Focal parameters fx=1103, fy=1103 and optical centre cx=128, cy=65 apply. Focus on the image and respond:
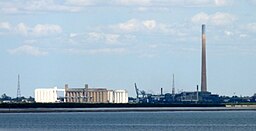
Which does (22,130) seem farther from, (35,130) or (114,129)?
(114,129)

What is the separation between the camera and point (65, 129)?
118 meters

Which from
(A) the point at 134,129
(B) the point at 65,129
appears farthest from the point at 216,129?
(B) the point at 65,129

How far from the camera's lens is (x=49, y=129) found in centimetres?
11756

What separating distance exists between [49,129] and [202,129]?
16.3 meters

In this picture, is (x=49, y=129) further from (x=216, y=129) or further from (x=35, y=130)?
(x=216, y=129)

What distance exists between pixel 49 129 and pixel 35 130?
3.08 m

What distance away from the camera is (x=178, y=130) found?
113875 millimetres

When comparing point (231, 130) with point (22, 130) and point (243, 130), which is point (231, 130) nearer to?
point (243, 130)

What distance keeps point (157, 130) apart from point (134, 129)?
3922 mm

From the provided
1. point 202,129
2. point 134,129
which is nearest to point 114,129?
point 134,129

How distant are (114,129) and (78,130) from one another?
14.1 ft

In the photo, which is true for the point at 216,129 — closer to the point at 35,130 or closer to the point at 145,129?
the point at 145,129

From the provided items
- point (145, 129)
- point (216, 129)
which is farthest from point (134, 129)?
point (216, 129)

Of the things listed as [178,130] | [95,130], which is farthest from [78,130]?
[178,130]
